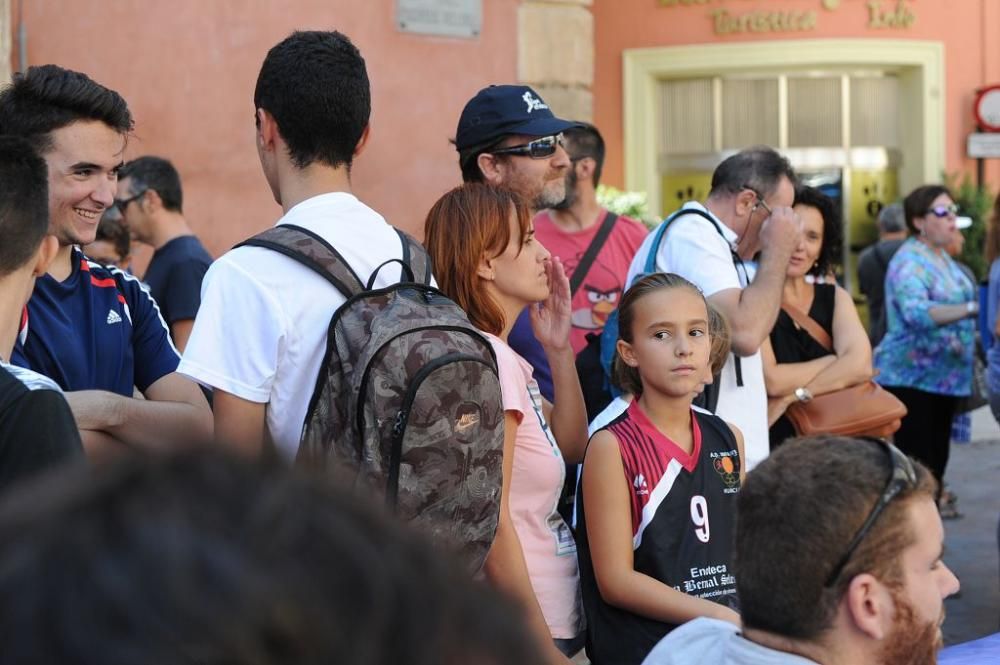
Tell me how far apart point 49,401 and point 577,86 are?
799cm

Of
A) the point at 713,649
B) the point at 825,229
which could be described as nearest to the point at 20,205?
the point at 713,649

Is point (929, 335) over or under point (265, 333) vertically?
under

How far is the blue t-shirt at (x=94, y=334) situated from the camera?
110 inches

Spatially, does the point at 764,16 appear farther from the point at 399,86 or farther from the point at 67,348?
the point at 67,348

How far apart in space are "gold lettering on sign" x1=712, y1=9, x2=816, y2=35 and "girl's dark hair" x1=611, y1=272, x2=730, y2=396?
1444 cm

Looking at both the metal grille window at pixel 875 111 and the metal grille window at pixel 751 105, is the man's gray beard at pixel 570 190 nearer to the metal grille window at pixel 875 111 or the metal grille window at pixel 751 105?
the metal grille window at pixel 751 105

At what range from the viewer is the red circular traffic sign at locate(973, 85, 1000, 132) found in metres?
17.1

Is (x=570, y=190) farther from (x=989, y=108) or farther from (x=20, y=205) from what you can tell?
(x=989, y=108)

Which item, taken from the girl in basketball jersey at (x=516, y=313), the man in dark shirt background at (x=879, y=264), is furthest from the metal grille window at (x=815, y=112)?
the girl in basketball jersey at (x=516, y=313)

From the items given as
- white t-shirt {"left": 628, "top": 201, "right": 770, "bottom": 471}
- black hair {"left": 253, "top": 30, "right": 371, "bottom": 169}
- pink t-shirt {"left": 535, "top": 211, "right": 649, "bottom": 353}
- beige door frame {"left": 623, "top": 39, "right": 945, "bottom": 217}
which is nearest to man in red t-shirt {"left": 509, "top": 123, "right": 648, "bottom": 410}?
pink t-shirt {"left": 535, "top": 211, "right": 649, "bottom": 353}

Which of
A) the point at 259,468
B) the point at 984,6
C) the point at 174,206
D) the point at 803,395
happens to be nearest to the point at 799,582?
the point at 259,468

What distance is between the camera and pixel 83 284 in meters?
2.95

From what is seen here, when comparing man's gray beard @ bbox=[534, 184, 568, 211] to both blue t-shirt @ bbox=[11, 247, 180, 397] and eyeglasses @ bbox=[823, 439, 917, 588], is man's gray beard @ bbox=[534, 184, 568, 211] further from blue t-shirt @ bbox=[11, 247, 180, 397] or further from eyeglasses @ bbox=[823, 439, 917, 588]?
eyeglasses @ bbox=[823, 439, 917, 588]

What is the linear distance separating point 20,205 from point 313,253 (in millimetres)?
535
